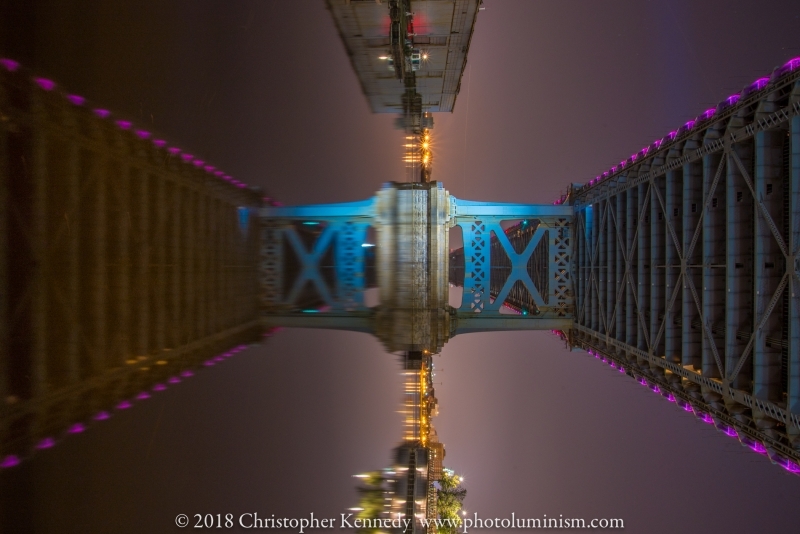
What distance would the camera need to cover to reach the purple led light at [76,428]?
7111 millimetres

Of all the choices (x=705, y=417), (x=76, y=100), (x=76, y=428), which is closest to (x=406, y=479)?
Answer: (x=705, y=417)

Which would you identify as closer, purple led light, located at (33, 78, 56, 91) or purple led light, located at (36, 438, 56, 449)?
purple led light, located at (33, 78, 56, 91)

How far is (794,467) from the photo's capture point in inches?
344

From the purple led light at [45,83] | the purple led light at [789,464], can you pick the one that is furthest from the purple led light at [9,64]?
the purple led light at [789,464]

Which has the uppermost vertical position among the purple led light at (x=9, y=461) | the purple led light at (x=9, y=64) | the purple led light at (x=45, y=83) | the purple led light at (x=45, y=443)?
the purple led light at (x=9, y=64)

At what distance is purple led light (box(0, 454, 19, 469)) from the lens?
250 inches

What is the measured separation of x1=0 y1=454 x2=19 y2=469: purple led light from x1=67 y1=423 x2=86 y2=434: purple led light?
0.73 m

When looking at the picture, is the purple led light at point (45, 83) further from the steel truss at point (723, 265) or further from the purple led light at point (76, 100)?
the steel truss at point (723, 265)

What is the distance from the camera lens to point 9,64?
20.0 ft

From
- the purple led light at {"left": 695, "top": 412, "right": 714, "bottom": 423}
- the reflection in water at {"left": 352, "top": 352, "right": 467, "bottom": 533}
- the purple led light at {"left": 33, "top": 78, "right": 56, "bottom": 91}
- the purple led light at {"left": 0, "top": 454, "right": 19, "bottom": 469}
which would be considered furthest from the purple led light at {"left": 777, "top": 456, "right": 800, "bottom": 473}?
the purple led light at {"left": 33, "top": 78, "right": 56, "bottom": 91}

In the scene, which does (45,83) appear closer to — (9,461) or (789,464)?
(9,461)

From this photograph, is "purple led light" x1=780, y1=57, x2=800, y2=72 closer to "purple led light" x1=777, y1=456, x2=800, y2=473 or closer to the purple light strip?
"purple led light" x1=777, y1=456, x2=800, y2=473

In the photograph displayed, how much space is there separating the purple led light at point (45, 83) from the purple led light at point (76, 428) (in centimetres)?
522

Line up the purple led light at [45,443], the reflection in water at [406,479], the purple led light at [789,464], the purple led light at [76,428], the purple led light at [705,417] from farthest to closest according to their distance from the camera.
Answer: the reflection in water at [406,479]
the purple led light at [705,417]
the purple led light at [789,464]
the purple led light at [76,428]
the purple led light at [45,443]
